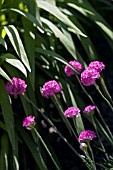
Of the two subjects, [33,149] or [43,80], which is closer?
[33,149]

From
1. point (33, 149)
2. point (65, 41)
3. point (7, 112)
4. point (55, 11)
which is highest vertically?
point (55, 11)

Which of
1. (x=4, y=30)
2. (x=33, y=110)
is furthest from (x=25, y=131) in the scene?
(x=4, y=30)

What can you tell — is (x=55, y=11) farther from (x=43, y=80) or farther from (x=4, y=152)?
(x=4, y=152)

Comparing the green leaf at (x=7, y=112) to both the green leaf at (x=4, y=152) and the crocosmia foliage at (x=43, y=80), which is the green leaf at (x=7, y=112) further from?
the green leaf at (x=4, y=152)

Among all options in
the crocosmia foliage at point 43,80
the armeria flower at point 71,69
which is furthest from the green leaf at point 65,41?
the armeria flower at point 71,69

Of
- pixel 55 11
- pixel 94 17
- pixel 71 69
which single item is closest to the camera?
pixel 71 69

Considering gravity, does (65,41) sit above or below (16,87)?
above

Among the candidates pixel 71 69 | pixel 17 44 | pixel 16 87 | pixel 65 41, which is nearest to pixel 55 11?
pixel 65 41

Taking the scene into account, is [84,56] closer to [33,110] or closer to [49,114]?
[49,114]

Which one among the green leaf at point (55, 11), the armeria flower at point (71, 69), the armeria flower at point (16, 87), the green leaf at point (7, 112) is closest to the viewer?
the armeria flower at point (16, 87)

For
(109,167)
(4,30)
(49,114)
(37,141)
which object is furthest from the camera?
(49,114)

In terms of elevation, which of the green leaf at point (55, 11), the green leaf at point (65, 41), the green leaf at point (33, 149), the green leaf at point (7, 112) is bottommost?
the green leaf at point (33, 149)
